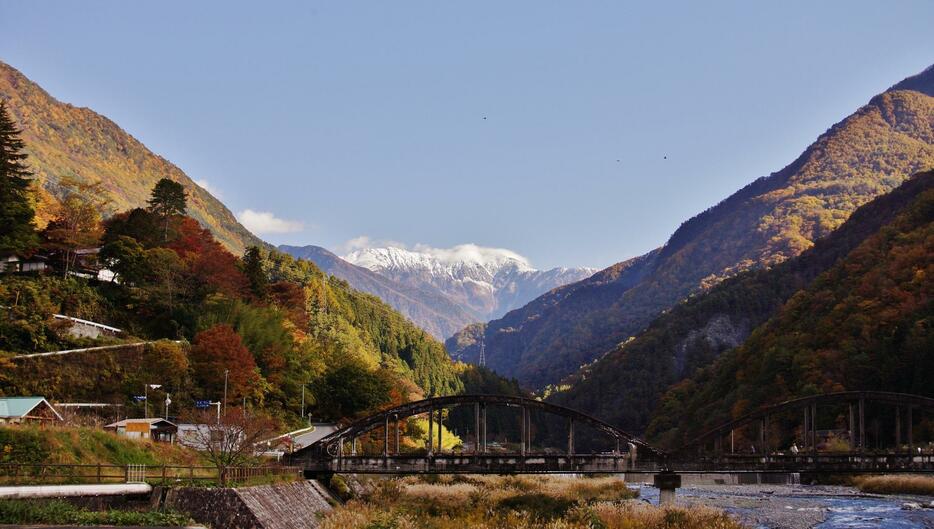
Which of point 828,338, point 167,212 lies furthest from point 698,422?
point 167,212

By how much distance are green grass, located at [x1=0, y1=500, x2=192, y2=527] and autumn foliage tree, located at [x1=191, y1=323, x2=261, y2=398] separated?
133 feet

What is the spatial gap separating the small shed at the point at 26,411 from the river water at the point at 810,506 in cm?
3730

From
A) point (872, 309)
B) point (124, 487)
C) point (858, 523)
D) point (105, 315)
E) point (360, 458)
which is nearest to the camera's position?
point (124, 487)

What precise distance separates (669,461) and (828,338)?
67438 mm

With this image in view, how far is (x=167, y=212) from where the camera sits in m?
106

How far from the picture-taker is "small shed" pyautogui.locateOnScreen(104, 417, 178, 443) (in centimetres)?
5706

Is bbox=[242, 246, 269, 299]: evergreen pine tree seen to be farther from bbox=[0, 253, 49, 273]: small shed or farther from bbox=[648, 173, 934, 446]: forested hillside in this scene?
bbox=[648, 173, 934, 446]: forested hillside

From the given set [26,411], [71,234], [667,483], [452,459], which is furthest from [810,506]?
[71,234]

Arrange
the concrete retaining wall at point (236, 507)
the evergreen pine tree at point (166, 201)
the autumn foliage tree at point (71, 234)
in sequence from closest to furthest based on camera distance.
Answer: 1. the concrete retaining wall at point (236, 507)
2. the autumn foliage tree at point (71, 234)
3. the evergreen pine tree at point (166, 201)

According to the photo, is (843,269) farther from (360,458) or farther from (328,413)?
(360,458)

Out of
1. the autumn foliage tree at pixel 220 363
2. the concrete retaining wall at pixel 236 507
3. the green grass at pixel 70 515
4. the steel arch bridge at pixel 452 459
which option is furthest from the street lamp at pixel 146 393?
the green grass at pixel 70 515

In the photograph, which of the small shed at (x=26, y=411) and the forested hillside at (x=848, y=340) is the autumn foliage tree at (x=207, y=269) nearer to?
the small shed at (x=26, y=411)

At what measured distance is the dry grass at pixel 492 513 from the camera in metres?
42.3

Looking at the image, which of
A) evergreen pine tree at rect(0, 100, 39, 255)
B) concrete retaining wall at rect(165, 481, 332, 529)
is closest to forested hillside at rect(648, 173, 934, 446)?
evergreen pine tree at rect(0, 100, 39, 255)
